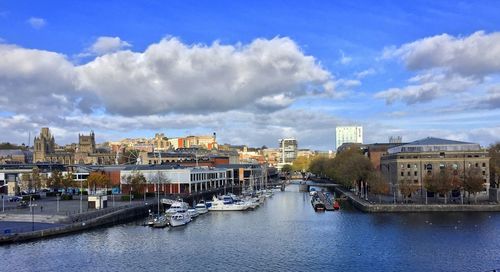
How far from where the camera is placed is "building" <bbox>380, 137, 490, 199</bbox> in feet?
239

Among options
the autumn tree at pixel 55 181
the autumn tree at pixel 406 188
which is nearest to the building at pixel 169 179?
the autumn tree at pixel 55 181

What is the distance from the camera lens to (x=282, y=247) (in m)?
39.7

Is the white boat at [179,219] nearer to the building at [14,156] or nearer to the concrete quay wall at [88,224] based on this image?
the concrete quay wall at [88,224]

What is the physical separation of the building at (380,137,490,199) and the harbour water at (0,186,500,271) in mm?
18056

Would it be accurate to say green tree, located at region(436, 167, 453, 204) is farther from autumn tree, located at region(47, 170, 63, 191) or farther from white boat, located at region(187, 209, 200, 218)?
autumn tree, located at region(47, 170, 63, 191)

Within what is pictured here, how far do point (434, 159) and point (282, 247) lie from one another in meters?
41.4

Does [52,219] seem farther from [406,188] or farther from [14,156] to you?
[14,156]

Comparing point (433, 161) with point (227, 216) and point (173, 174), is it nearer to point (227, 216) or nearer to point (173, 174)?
point (227, 216)

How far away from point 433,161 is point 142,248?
1855 inches

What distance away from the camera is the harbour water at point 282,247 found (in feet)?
110

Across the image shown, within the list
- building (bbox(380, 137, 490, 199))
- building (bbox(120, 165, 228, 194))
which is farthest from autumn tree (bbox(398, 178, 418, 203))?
building (bbox(120, 165, 228, 194))

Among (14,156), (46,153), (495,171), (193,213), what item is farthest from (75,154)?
(495,171)

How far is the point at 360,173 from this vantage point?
84.8 meters

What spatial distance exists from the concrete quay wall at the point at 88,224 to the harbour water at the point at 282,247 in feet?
3.88
